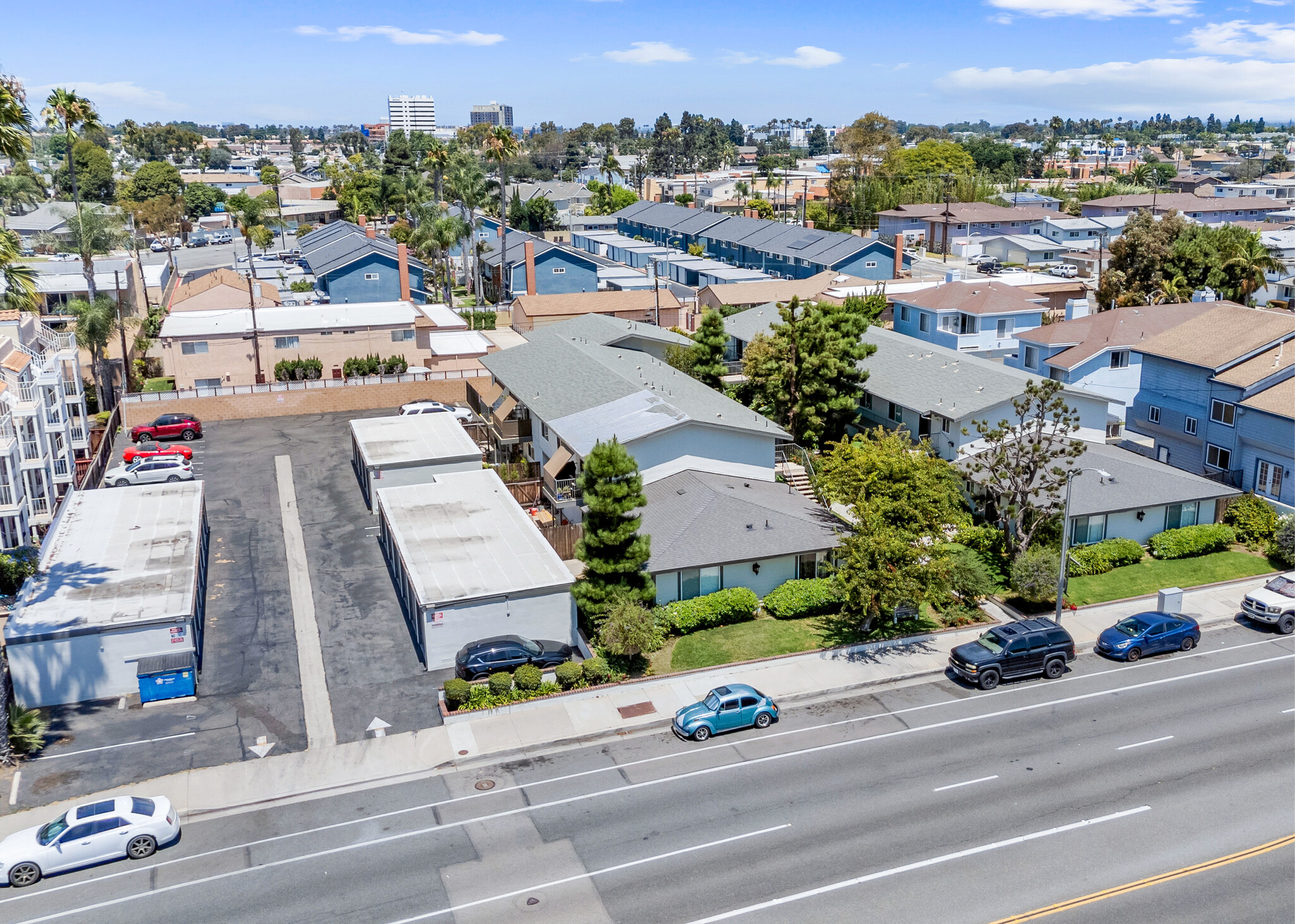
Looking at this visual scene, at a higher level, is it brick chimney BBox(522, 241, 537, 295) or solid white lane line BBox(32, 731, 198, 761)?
brick chimney BBox(522, 241, 537, 295)

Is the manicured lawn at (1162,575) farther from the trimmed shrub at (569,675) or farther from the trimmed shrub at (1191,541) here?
the trimmed shrub at (569,675)

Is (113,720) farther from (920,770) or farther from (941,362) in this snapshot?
(941,362)

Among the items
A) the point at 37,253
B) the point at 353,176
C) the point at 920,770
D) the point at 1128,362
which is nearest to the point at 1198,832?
the point at 920,770

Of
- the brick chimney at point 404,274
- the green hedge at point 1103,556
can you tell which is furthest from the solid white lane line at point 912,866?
the brick chimney at point 404,274

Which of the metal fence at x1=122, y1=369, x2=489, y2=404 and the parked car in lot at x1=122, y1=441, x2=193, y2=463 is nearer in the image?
the parked car in lot at x1=122, y1=441, x2=193, y2=463

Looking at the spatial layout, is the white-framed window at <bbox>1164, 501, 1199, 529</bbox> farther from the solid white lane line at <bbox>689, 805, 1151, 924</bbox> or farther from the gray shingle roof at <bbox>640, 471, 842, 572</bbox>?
the solid white lane line at <bbox>689, 805, 1151, 924</bbox>

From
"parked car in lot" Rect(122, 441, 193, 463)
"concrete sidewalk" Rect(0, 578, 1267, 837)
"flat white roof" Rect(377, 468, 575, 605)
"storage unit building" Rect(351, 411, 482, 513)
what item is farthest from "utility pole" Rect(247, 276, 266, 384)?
"concrete sidewalk" Rect(0, 578, 1267, 837)
